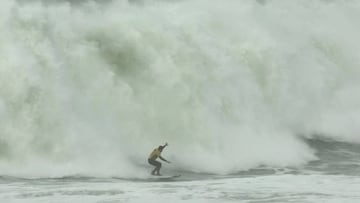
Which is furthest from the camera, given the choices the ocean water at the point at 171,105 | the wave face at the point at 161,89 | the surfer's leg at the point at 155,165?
the wave face at the point at 161,89

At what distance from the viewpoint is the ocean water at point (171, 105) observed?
15789 mm

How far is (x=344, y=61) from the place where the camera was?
30594mm

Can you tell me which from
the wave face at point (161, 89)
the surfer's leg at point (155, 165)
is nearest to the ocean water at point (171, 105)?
the wave face at point (161, 89)

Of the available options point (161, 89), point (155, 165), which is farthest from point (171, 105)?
point (155, 165)

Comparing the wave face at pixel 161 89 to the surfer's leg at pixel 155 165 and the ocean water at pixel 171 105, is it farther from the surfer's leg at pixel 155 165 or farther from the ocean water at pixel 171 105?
the surfer's leg at pixel 155 165

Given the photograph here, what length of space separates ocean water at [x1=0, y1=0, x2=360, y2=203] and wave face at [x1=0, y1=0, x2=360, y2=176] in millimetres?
43

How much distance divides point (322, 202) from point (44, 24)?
34.3 feet

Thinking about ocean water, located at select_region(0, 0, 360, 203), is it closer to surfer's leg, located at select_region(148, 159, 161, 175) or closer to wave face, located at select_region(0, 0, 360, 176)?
wave face, located at select_region(0, 0, 360, 176)

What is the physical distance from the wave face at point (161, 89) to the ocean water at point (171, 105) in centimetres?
4

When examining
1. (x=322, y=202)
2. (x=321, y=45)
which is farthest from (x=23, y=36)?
(x=321, y=45)

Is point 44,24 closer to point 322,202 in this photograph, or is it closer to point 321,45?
point 322,202

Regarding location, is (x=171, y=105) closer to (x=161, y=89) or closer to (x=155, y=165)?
(x=161, y=89)

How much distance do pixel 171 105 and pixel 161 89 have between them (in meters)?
0.64

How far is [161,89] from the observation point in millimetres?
21188
